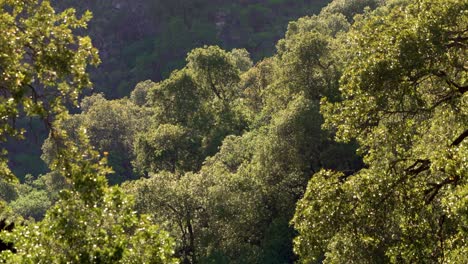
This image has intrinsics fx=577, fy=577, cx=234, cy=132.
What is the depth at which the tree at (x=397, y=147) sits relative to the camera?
53.7 feet

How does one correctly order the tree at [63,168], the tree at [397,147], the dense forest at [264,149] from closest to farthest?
1. the tree at [63,168]
2. the dense forest at [264,149]
3. the tree at [397,147]

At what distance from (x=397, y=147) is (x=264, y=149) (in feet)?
84.9

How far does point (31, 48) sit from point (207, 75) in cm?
5295

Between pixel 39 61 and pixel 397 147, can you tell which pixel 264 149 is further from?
pixel 39 61

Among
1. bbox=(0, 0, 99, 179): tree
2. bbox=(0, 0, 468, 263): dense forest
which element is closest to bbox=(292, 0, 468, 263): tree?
bbox=(0, 0, 468, 263): dense forest

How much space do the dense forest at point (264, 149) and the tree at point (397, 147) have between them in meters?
0.05

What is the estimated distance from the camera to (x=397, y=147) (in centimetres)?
1767

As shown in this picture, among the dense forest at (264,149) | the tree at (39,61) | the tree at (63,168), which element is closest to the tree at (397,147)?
the dense forest at (264,149)

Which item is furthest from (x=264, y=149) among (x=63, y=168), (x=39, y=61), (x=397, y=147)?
(x=39, y=61)

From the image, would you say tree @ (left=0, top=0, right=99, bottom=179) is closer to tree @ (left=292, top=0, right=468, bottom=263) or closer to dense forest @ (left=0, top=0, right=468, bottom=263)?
dense forest @ (left=0, top=0, right=468, bottom=263)

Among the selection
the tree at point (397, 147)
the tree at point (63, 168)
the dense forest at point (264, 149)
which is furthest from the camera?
the tree at point (397, 147)

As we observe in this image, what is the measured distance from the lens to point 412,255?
51.3ft

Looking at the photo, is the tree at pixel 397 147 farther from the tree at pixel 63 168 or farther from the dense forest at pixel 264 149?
the tree at pixel 63 168

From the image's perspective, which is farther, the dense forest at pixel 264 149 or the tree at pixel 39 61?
the dense forest at pixel 264 149
